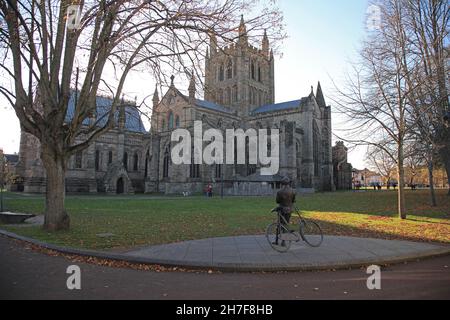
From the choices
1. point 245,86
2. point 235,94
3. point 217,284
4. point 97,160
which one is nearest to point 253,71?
point 245,86

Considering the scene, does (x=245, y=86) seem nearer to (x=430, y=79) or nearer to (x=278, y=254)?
(x=430, y=79)

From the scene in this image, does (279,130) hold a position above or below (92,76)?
above

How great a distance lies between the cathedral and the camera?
147 feet

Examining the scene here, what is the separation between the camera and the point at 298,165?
54.7m

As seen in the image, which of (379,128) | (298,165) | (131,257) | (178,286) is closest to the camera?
(178,286)

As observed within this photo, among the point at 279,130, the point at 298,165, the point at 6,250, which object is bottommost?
the point at 6,250

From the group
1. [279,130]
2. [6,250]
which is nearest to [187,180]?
[279,130]

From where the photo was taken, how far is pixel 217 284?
6.13m

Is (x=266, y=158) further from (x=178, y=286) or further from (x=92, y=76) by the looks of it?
(x=178, y=286)

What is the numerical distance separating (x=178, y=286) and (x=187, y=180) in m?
40.1

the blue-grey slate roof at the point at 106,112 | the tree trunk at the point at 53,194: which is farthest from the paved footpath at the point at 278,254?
the blue-grey slate roof at the point at 106,112
